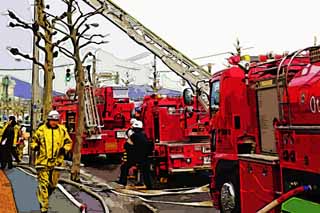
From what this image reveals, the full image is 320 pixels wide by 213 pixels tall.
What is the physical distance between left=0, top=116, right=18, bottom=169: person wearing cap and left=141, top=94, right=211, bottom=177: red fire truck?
5064 millimetres

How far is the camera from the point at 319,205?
579cm

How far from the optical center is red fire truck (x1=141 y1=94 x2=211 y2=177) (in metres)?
14.7

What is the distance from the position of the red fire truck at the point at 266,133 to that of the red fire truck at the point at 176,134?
4.46 meters

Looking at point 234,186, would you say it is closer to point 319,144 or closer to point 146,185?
point 319,144

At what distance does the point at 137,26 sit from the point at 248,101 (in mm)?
18844

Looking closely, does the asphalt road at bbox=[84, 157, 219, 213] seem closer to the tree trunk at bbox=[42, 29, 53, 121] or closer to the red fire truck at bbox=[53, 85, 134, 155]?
the tree trunk at bbox=[42, 29, 53, 121]

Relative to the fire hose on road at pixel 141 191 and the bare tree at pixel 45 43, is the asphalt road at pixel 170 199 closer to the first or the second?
the fire hose on road at pixel 141 191

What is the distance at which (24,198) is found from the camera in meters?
12.1

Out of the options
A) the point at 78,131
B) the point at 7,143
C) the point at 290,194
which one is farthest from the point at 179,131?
the point at 290,194

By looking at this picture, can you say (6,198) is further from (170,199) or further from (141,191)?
(170,199)

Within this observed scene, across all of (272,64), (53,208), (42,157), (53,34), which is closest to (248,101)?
(272,64)

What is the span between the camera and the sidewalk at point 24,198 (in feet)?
35.3

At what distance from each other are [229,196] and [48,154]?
322cm

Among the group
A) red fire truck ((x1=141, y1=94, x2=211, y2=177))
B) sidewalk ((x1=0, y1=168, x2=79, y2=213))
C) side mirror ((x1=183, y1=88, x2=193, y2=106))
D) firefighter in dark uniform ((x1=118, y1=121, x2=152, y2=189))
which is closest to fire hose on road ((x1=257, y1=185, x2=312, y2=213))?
sidewalk ((x1=0, y1=168, x2=79, y2=213))
